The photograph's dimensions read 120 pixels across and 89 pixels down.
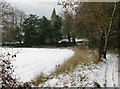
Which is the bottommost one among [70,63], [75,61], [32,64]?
[32,64]

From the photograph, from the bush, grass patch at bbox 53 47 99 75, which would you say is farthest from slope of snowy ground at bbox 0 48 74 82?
the bush

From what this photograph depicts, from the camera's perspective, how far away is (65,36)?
226 feet

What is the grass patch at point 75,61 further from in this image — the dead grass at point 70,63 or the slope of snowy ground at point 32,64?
the slope of snowy ground at point 32,64

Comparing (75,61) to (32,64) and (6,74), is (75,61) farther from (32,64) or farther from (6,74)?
(6,74)

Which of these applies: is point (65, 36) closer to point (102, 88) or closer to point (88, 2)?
point (88, 2)

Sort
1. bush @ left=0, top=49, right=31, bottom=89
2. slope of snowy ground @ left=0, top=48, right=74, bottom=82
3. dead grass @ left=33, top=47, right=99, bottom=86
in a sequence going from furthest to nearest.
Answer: slope of snowy ground @ left=0, top=48, right=74, bottom=82
dead grass @ left=33, top=47, right=99, bottom=86
bush @ left=0, top=49, right=31, bottom=89

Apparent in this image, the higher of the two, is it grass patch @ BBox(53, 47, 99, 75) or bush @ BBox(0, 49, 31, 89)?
bush @ BBox(0, 49, 31, 89)

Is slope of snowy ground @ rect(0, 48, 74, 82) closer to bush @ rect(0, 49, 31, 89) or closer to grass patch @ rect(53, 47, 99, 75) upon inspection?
grass patch @ rect(53, 47, 99, 75)

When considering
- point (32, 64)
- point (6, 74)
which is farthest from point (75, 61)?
point (6, 74)

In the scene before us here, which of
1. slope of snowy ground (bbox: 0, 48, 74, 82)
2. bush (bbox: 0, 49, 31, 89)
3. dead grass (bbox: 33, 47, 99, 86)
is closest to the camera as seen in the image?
bush (bbox: 0, 49, 31, 89)

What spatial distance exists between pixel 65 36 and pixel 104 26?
4518 cm

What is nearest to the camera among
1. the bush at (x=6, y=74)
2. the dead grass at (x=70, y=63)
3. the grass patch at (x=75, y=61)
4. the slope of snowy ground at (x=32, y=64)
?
the bush at (x=6, y=74)

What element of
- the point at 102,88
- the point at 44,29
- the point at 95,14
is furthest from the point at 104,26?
the point at 44,29

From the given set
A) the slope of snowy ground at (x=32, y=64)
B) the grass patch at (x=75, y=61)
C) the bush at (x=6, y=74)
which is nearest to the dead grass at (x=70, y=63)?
the grass patch at (x=75, y=61)
